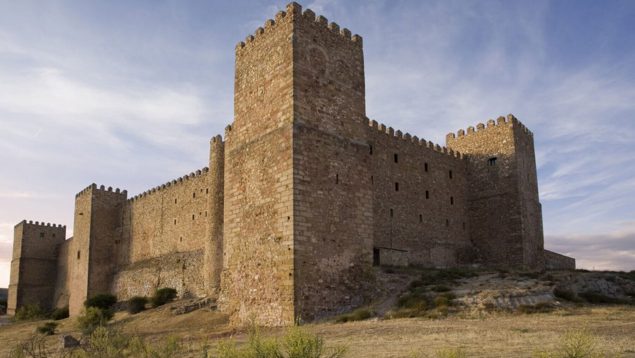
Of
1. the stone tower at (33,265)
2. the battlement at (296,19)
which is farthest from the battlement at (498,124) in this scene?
the stone tower at (33,265)

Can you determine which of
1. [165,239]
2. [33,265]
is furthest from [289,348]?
[33,265]

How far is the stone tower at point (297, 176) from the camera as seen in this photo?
1530cm

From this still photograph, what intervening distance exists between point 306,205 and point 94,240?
26501 mm

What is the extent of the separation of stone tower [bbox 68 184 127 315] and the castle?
0.09 metres

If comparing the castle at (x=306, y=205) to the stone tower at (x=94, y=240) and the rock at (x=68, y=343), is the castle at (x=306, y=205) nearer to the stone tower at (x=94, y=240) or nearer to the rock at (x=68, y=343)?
the stone tower at (x=94, y=240)

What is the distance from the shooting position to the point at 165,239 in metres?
34.5

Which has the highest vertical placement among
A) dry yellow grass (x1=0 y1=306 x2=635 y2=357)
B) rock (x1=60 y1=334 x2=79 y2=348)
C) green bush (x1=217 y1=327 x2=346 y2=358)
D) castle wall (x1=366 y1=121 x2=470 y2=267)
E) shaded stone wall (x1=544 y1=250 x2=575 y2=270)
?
castle wall (x1=366 y1=121 x2=470 y2=267)

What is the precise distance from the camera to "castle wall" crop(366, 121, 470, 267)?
23609mm

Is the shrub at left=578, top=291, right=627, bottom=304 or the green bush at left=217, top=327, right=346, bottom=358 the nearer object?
the green bush at left=217, top=327, right=346, bottom=358

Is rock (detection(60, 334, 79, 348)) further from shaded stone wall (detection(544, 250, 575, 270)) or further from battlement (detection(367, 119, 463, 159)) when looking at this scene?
shaded stone wall (detection(544, 250, 575, 270))

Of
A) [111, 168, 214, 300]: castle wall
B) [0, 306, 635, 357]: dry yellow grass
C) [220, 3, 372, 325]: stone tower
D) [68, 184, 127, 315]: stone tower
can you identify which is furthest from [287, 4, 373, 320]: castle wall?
[68, 184, 127, 315]: stone tower

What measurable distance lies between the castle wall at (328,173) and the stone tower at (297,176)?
0.03 meters

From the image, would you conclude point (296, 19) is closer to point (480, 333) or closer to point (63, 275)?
point (480, 333)

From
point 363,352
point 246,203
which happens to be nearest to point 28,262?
point 246,203
